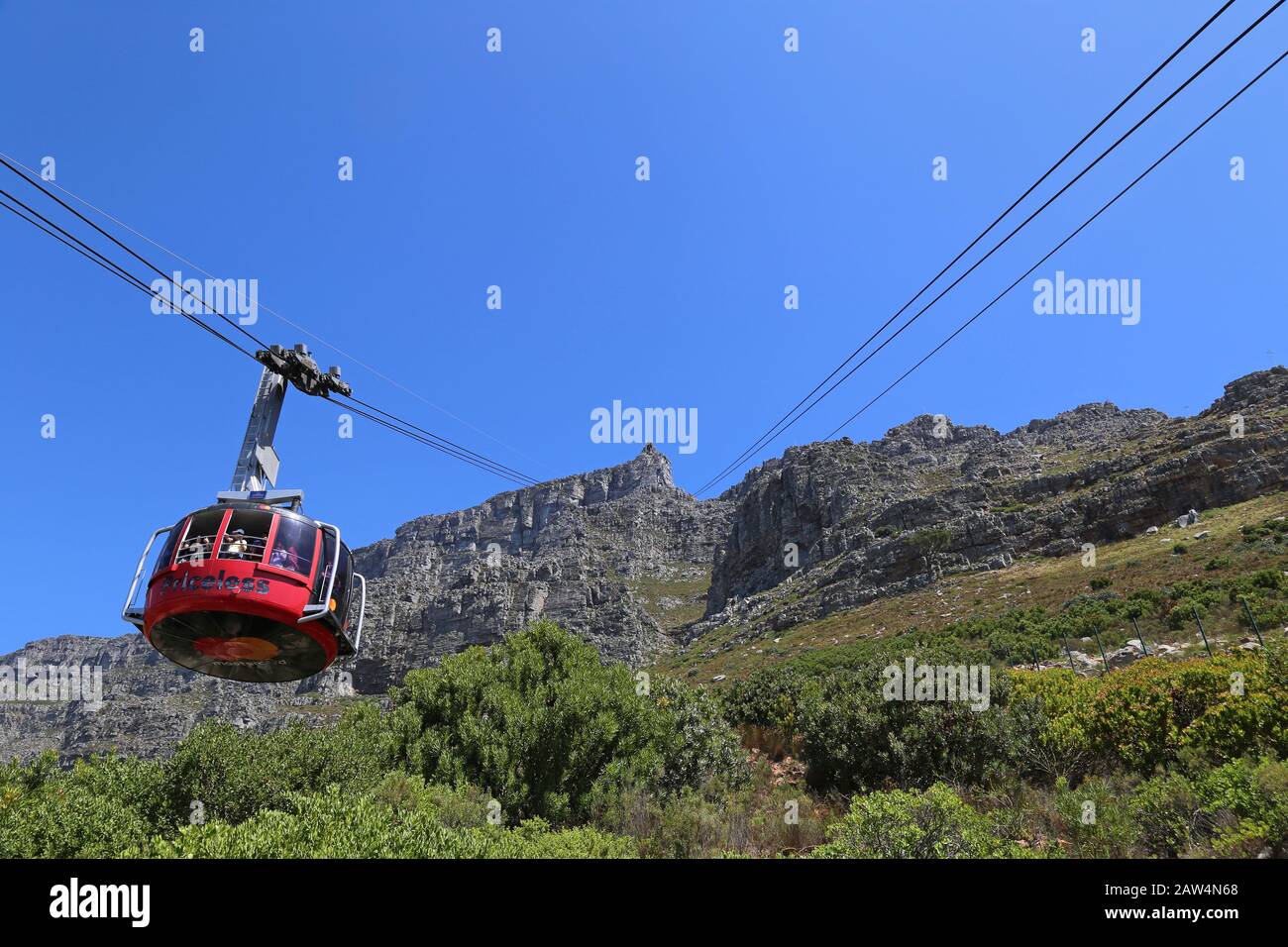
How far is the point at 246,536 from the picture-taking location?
859 cm

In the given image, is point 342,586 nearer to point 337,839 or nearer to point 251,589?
point 251,589

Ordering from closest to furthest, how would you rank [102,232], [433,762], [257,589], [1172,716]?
[257,589], [102,232], [1172,716], [433,762]

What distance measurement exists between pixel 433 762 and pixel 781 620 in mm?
64582

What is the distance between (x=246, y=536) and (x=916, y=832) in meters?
9.77

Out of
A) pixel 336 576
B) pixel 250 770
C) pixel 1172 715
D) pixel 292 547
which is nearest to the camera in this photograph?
pixel 292 547

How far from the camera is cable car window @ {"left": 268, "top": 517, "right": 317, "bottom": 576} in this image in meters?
8.59

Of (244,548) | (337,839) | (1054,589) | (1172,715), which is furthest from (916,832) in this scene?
(1054,589)

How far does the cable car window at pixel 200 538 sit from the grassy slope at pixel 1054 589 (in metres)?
31.5

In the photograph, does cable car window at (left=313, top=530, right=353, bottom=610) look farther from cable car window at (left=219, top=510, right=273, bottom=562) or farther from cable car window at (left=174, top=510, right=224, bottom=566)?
cable car window at (left=174, top=510, right=224, bottom=566)

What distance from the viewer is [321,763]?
1398 cm

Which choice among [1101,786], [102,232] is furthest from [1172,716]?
[102,232]

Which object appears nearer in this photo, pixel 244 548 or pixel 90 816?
pixel 244 548
